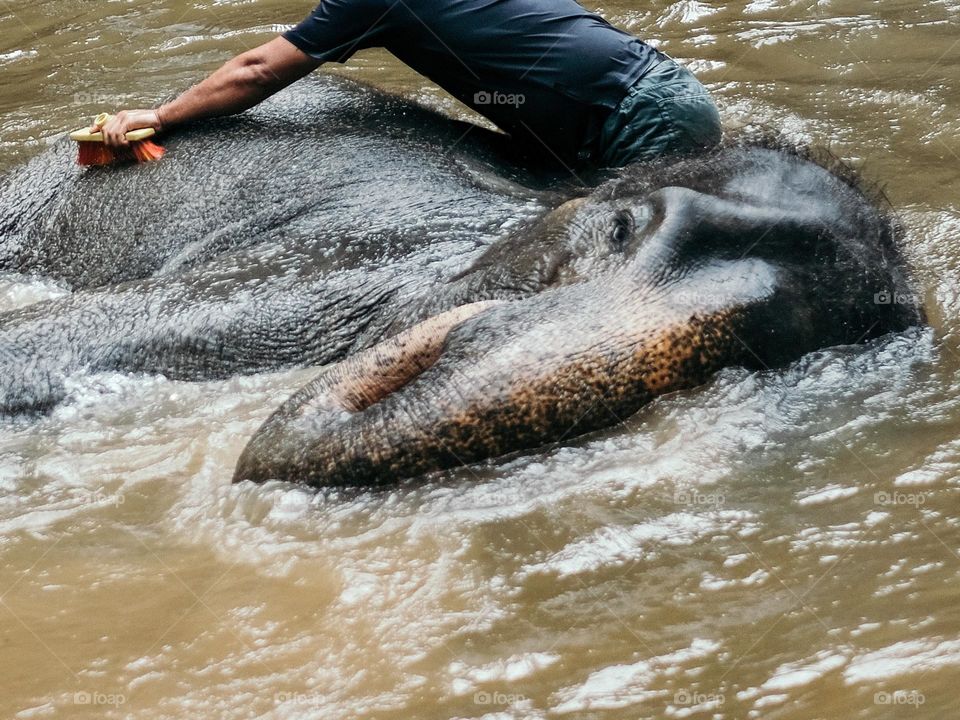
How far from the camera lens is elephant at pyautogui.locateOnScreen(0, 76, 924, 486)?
3.52 meters

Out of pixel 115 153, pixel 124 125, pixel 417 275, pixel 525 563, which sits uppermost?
pixel 124 125

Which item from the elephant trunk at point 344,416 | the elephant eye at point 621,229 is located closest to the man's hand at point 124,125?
the elephant trunk at point 344,416

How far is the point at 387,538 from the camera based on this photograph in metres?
3.38

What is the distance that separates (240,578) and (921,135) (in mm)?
4691

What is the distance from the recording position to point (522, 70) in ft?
17.2

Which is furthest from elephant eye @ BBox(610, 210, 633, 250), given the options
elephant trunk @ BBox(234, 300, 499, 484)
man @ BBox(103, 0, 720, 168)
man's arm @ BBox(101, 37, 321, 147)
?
man's arm @ BBox(101, 37, 321, 147)

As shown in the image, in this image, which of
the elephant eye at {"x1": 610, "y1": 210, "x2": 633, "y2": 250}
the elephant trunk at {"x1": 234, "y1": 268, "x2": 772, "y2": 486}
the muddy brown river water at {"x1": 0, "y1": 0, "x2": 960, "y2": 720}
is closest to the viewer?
the muddy brown river water at {"x1": 0, "y1": 0, "x2": 960, "y2": 720}

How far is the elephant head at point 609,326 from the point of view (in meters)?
3.46

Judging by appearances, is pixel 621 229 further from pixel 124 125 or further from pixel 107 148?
pixel 107 148

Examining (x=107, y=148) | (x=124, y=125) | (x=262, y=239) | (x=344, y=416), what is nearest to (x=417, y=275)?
(x=262, y=239)

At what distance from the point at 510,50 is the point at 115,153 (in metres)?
1.84

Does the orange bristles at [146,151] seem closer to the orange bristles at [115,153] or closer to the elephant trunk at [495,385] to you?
the orange bristles at [115,153]

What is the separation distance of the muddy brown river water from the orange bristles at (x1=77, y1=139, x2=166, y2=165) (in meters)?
1.37

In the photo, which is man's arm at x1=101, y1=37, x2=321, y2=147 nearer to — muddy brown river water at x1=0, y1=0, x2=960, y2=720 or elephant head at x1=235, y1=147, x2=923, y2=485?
muddy brown river water at x1=0, y1=0, x2=960, y2=720
